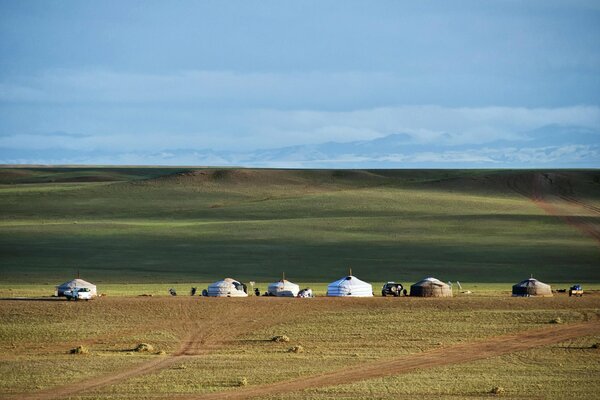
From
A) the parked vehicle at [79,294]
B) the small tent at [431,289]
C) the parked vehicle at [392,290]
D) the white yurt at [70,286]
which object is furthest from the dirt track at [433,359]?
the white yurt at [70,286]

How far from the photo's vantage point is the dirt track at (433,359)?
37.9m

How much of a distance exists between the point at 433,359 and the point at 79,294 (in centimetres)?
2072

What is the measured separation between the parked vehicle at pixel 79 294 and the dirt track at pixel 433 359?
19.5 m

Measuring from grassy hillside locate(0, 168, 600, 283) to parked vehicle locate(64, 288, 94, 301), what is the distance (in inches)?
660

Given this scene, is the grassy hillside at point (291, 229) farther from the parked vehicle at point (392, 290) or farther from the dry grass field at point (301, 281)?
the parked vehicle at point (392, 290)

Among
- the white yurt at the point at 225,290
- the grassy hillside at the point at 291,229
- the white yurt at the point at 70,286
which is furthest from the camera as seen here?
the grassy hillside at the point at 291,229

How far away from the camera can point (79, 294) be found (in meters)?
57.4

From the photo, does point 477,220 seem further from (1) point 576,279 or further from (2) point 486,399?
(2) point 486,399

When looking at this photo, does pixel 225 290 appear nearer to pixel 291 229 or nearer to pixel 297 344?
pixel 297 344

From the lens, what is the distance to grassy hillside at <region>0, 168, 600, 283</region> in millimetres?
80625

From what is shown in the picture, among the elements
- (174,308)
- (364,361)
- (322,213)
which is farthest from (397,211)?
(364,361)

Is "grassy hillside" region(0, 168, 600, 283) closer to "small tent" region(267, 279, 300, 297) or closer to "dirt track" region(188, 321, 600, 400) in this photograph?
"small tent" region(267, 279, 300, 297)

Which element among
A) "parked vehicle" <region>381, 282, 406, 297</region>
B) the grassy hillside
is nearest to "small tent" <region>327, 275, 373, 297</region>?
"parked vehicle" <region>381, 282, 406, 297</region>

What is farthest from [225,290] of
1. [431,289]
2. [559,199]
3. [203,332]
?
[559,199]
